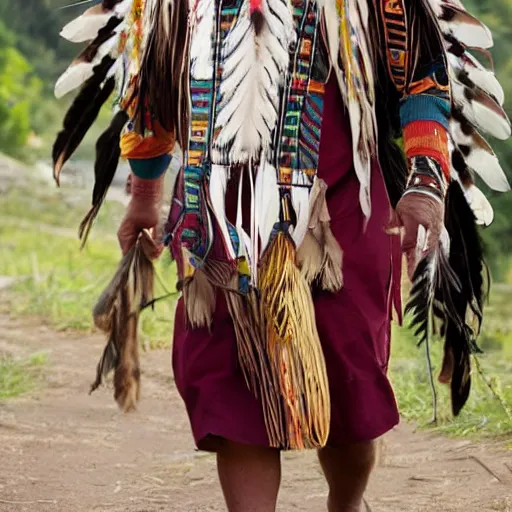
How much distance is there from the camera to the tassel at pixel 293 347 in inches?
99.3

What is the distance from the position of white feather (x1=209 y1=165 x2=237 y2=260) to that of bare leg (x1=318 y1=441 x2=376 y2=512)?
566mm

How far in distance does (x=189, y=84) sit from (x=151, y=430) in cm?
222

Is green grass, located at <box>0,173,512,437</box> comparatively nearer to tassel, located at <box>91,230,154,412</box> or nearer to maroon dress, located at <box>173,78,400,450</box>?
tassel, located at <box>91,230,154,412</box>

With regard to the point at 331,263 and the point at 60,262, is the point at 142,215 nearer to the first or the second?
the point at 331,263

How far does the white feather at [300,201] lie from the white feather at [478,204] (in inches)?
25.1

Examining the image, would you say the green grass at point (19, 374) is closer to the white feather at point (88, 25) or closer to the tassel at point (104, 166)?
the tassel at point (104, 166)

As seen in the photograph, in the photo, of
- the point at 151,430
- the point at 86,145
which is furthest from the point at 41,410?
the point at 86,145

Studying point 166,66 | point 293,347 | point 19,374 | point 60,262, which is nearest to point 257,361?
point 293,347

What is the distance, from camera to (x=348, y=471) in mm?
2855

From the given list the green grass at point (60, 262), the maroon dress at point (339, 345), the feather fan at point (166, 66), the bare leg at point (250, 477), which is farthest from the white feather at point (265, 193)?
the green grass at point (60, 262)

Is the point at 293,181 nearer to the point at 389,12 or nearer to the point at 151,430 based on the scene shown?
the point at 389,12

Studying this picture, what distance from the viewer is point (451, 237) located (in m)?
3.11

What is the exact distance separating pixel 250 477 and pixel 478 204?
35.7 inches

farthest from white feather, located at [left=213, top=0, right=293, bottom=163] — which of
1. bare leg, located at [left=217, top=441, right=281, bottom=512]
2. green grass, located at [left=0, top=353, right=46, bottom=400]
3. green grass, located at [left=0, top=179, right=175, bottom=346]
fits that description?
green grass, located at [left=0, top=353, right=46, bottom=400]
